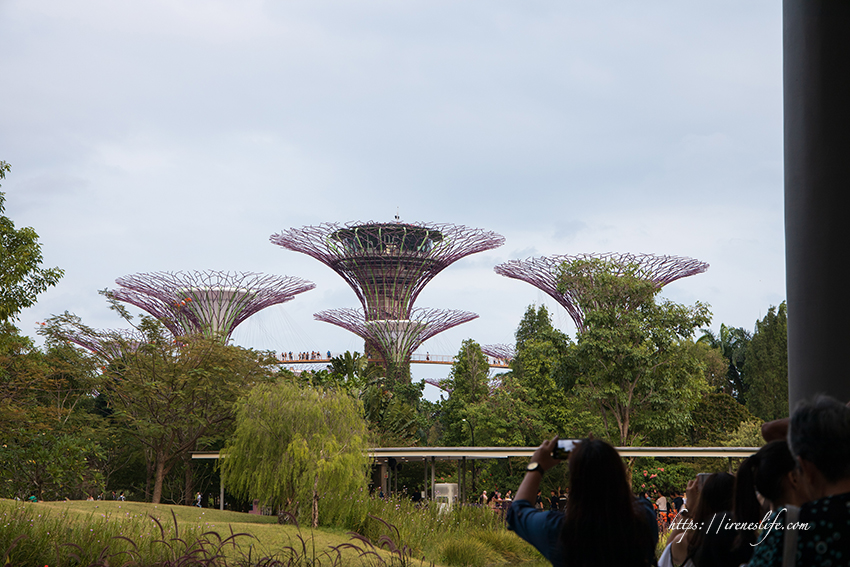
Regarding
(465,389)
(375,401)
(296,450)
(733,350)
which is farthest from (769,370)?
(296,450)

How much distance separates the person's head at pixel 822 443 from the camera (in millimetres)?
1806

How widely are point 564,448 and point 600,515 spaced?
0.79 feet

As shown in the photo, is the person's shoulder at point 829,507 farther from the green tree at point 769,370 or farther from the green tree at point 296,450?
the green tree at point 769,370

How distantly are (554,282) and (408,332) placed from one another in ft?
31.6

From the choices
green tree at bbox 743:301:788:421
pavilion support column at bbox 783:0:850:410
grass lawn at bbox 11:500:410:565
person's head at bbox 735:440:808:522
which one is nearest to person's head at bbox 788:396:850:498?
person's head at bbox 735:440:808:522

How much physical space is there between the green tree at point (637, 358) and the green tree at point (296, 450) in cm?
1329

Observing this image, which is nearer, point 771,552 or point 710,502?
point 771,552

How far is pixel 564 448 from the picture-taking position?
226 centimetres

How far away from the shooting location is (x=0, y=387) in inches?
630

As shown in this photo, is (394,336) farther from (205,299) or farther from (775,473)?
(775,473)

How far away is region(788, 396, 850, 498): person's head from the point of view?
1806 millimetres

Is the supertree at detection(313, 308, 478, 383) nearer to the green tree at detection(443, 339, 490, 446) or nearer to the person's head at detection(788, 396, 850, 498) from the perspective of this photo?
the green tree at detection(443, 339, 490, 446)

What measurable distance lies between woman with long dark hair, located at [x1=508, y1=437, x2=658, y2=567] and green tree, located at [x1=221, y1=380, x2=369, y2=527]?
44.1 ft

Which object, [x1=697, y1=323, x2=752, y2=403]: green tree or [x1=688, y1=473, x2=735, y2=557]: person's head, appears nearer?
[x1=688, y1=473, x2=735, y2=557]: person's head
